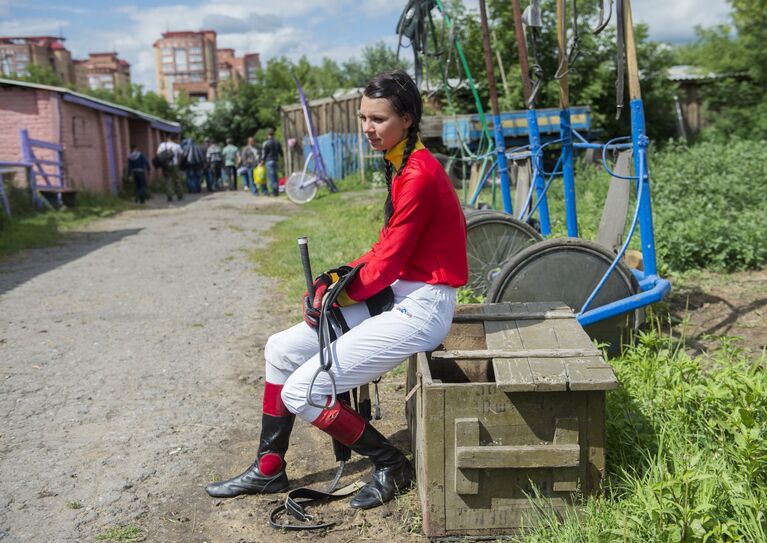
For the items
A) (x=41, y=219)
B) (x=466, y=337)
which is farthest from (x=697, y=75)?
(x=466, y=337)

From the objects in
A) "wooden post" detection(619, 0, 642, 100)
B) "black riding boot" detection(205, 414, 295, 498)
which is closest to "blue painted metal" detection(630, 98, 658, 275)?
"wooden post" detection(619, 0, 642, 100)

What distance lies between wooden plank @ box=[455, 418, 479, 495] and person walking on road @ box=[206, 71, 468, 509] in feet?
1.40

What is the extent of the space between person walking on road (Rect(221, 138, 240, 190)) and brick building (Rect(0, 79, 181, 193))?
3541 mm

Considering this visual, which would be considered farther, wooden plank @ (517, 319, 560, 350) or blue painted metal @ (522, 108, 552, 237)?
blue painted metal @ (522, 108, 552, 237)

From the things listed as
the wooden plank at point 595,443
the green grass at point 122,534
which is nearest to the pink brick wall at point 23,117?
the green grass at point 122,534

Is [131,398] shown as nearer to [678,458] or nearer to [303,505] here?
[303,505]

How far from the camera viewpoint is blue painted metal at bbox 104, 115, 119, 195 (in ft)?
67.9

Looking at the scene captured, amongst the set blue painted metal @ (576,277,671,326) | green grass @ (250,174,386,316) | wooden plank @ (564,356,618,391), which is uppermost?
wooden plank @ (564,356,618,391)

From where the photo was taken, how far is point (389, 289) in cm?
318

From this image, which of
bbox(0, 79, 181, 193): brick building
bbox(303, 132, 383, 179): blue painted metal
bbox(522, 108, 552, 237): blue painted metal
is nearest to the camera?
bbox(522, 108, 552, 237): blue painted metal

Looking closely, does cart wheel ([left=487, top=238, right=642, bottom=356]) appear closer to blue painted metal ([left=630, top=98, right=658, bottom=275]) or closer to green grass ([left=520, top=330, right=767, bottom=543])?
blue painted metal ([left=630, top=98, right=658, bottom=275])

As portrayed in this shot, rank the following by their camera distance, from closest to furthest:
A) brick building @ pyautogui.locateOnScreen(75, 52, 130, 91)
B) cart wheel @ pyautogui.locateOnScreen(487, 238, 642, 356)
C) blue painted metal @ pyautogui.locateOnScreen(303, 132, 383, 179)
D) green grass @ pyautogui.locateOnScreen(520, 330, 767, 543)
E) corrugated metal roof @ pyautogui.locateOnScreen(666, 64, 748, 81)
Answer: green grass @ pyautogui.locateOnScreen(520, 330, 767, 543) < cart wheel @ pyautogui.locateOnScreen(487, 238, 642, 356) < blue painted metal @ pyautogui.locateOnScreen(303, 132, 383, 179) < corrugated metal roof @ pyautogui.locateOnScreen(666, 64, 748, 81) < brick building @ pyautogui.locateOnScreen(75, 52, 130, 91)

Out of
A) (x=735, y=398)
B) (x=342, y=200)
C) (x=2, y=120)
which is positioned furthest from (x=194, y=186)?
(x=735, y=398)

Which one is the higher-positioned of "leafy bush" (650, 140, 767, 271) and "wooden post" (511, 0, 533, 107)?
"wooden post" (511, 0, 533, 107)
